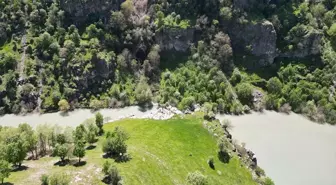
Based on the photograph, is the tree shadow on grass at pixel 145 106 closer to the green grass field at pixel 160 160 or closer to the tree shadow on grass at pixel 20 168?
the green grass field at pixel 160 160

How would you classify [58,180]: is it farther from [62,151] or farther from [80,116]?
[80,116]

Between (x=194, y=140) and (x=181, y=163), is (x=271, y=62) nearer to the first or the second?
(x=194, y=140)

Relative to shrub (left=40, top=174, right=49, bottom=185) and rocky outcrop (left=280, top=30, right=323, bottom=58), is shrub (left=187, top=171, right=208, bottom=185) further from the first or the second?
rocky outcrop (left=280, top=30, right=323, bottom=58)

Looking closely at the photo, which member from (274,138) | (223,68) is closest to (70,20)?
(223,68)

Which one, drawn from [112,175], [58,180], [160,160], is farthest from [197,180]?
[58,180]

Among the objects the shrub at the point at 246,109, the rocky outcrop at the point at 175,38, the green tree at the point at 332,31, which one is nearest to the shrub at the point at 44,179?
the shrub at the point at 246,109

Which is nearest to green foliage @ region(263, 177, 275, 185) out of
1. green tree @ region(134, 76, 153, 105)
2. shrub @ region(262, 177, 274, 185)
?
shrub @ region(262, 177, 274, 185)

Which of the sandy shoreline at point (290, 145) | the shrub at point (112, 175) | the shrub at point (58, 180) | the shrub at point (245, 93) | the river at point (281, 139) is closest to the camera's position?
the shrub at point (58, 180)
